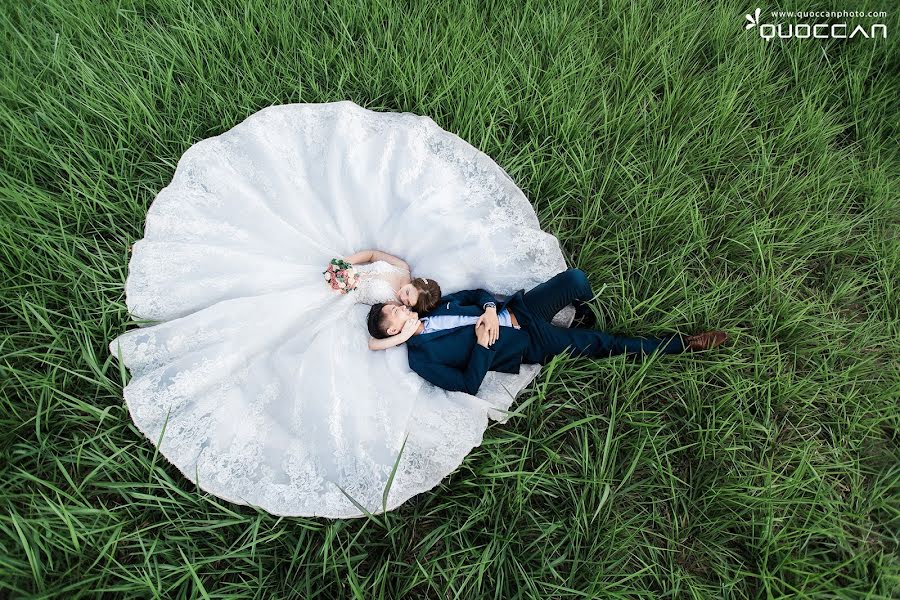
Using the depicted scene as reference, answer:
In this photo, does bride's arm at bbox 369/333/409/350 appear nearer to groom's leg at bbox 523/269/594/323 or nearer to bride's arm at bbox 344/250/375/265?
bride's arm at bbox 344/250/375/265

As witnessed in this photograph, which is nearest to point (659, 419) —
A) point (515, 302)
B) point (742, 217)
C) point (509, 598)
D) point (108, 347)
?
point (515, 302)

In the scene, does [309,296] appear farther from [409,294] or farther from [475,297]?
[475,297]

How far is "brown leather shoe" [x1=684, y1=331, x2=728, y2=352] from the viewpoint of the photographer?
2.21 metres

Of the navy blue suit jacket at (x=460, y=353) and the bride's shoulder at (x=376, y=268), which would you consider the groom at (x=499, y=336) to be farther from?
the bride's shoulder at (x=376, y=268)

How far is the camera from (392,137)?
2.56 meters

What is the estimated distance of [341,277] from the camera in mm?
2264

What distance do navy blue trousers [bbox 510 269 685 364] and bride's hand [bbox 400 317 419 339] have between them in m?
0.48

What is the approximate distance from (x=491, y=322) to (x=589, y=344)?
490mm

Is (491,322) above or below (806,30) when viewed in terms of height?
below

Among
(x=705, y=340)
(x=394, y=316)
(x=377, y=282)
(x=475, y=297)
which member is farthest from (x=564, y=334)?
(x=377, y=282)

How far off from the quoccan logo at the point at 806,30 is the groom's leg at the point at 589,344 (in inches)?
96.6

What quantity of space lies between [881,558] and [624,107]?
240 cm

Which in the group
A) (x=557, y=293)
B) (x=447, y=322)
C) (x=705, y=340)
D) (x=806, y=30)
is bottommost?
(x=705, y=340)

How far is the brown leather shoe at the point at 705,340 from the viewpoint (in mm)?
2213
